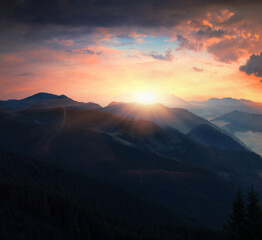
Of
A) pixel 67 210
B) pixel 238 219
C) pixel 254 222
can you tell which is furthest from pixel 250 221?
pixel 67 210

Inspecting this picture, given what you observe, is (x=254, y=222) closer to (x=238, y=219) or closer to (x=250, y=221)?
(x=250, y=221)

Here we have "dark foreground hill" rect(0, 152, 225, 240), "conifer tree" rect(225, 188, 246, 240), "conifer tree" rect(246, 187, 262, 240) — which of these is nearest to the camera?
"conifer tree" rect(246, 187, 262, 240)

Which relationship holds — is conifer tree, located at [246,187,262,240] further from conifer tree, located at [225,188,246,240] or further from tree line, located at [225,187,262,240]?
conifer tree, located at [225,188,246,240]

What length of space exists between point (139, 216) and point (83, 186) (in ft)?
95.9

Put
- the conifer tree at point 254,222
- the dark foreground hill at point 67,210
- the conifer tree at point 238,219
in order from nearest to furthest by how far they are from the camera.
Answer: the conifer tree at point 254,222 → the conifer tree at point 238,219 → the dark foreground hill at point 67,210

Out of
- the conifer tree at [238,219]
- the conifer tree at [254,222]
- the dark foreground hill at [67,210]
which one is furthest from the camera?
the dark foreground hill at [67,210]

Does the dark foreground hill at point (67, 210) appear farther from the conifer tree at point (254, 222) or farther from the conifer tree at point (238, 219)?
the conifer tree at point (254, 222)

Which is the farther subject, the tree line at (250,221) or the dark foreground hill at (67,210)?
the dark foreground hill at (67,210)

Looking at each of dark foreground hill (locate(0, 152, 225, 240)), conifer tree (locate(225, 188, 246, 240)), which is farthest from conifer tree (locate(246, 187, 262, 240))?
dark foreground hill (locate(0, 152, 225, 240))

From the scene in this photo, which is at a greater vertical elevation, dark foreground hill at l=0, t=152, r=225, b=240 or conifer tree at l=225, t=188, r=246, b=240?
conifer tree at l=225, t=188, r=246, b=240

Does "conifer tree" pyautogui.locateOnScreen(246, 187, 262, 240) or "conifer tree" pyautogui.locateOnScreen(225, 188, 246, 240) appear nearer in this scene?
"conifer tree" pyautogui.locateOnScreen(246, 187, 262, 240)

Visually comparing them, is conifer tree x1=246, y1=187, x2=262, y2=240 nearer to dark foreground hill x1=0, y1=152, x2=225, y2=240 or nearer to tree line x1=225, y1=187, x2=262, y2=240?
tree line x1=225, y1=187, x2=262, y2=240

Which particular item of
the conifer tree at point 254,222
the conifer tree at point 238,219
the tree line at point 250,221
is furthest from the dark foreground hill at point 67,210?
the conifer tree at point 254,222

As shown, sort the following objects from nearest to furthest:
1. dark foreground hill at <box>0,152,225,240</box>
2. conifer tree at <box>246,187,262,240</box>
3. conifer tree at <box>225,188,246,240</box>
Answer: conifer tree at <box>246,187,262,240</box>
conifer tree at <box>225,188,246,240</box>
dark foreground hill at <box>0,152,225,240</box>
